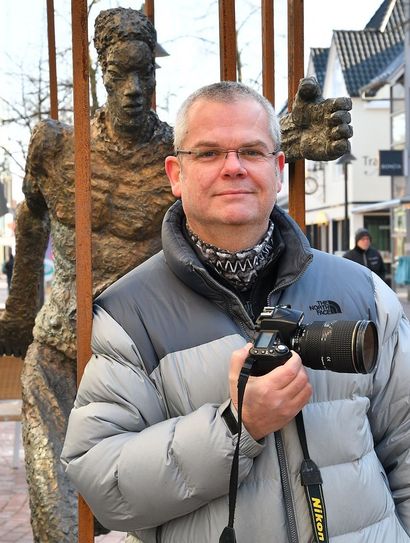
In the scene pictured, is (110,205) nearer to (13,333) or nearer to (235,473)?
(13,333)

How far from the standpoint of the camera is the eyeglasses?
1.90 meters

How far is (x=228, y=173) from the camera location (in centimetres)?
189

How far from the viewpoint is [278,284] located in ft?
6.33

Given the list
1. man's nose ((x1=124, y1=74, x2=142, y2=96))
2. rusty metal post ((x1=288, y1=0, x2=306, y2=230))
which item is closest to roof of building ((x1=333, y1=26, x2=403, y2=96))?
man's nose ((x1=124, y1=74, x2=142, y2=96))

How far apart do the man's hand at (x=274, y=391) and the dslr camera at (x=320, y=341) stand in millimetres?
18

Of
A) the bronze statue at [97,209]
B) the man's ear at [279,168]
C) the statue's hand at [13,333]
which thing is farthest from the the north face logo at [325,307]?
the statue's hand at [13,333]

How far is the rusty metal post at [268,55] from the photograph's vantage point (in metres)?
2.90

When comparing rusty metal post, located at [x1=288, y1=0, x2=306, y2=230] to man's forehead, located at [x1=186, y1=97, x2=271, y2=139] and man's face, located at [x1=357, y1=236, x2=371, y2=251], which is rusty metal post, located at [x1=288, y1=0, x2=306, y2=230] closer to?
man's forehead, located at [x1=186, y1=97, x2=271, y2=139]

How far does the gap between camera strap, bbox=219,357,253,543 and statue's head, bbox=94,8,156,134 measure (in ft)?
5.73

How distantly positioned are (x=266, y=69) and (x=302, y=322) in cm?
133

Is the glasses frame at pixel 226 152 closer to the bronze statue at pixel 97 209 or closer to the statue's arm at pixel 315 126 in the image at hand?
the statue's arm at pixel 315 126

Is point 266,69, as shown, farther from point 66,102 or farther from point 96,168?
point 66,102

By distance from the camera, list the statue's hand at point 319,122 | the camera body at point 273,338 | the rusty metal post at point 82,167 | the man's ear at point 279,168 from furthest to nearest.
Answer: the statue's hand at point 319,122 → the rusty metal post at point 82,167 → the man's ear at point 279,168 → the camera body at point 273,338

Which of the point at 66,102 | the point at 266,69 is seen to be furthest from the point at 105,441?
the point at 66,102
